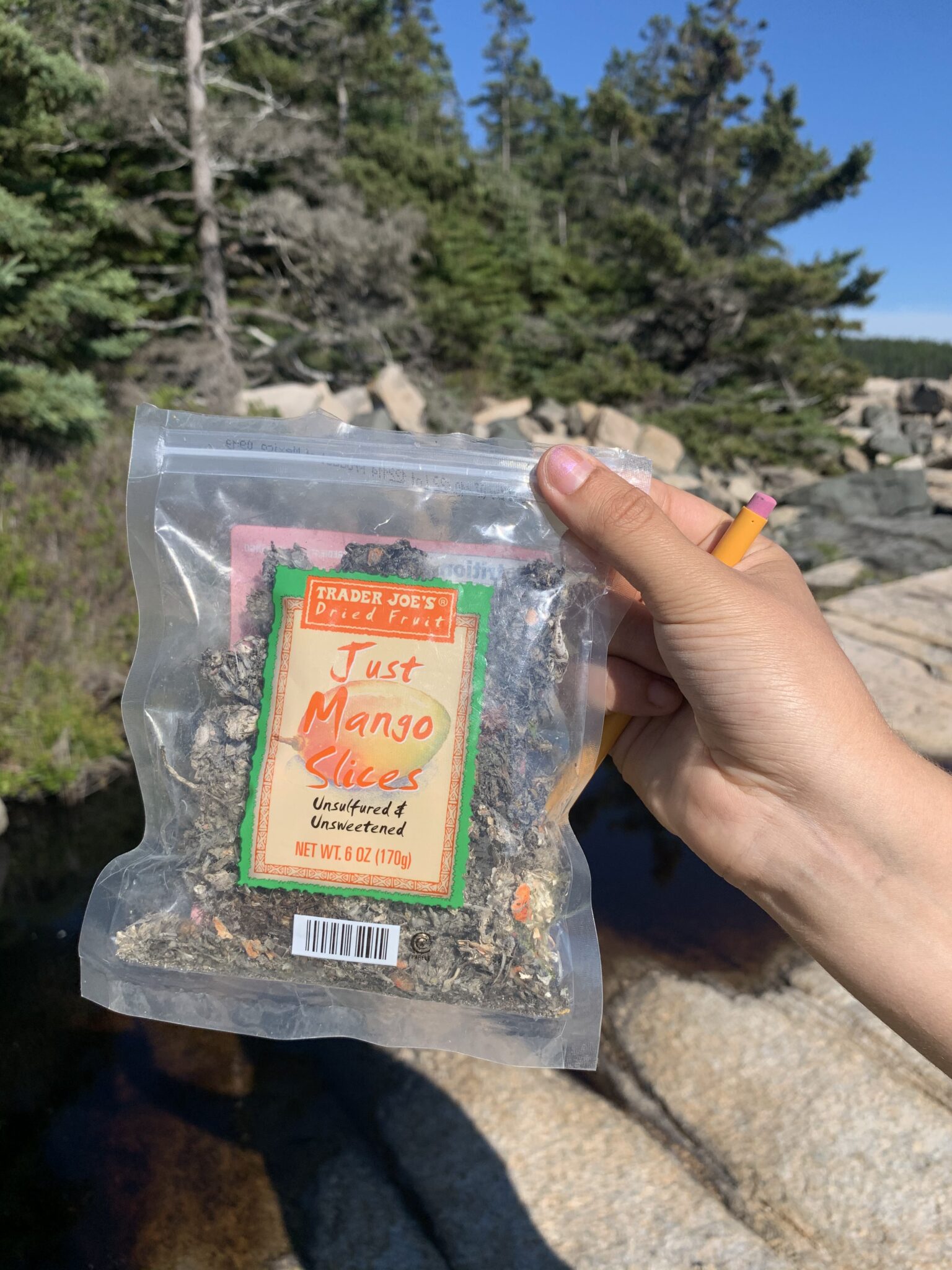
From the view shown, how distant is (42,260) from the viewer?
7.09 metres

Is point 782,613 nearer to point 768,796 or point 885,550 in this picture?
point 768,796

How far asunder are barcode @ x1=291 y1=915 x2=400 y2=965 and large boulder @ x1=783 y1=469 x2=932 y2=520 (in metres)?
12.9

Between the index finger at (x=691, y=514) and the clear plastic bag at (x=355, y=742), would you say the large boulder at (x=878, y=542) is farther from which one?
the clear plastic bag at (x=355, y=742)

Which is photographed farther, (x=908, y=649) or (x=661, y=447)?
(x=661, y=447)

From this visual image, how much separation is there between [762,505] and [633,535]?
0.31 metres

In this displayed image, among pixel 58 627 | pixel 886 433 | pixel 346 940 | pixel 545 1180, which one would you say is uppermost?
pixel 886 433

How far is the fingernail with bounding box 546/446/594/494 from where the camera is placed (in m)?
1.42

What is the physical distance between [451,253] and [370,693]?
56.9 feet

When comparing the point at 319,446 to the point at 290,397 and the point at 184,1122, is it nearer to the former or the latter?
the point at 184,1122

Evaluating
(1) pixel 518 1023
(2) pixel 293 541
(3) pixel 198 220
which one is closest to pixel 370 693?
(2) pixel 293 541

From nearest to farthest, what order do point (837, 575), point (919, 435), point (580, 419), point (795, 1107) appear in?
1. point (795, 1107)
2. point (837, 575)
3. point (580, 419)
4. point (919, 435)

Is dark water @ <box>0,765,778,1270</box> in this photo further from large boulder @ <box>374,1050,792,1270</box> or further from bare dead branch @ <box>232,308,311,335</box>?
bare dead branch @ <box>232,308,311,335</box>

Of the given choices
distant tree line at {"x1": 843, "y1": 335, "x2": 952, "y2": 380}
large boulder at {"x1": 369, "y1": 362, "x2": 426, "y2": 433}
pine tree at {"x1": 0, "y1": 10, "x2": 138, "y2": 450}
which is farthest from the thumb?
distant tree line at {"x1": 843, "y1": 335, "x2": 952, "y2": 380}

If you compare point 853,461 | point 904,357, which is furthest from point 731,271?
point 904,357
